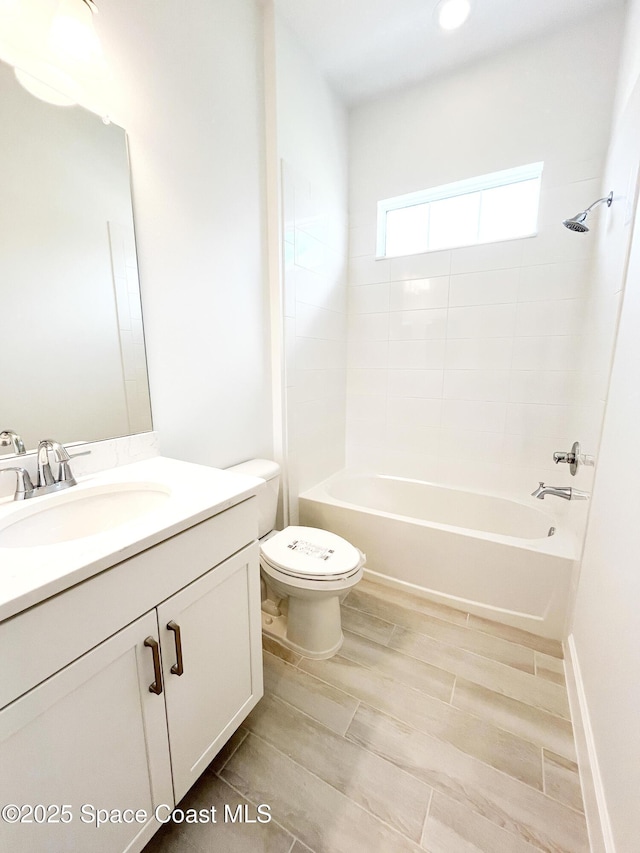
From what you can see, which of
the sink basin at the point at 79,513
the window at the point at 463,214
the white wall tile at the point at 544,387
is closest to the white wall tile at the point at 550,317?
the white wall tile at the point at 544,387

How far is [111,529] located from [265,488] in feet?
2.65

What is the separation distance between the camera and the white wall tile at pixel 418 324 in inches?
86.1

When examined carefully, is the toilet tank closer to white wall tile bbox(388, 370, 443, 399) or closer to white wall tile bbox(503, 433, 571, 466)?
white wall tile bbox(388, 370, 443, 399)

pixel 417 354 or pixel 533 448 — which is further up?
pixel 417 354

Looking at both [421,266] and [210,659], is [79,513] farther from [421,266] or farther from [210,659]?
[421,266]

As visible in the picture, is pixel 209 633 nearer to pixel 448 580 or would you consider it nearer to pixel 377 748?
pixel 377 748

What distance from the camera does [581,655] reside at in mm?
1237

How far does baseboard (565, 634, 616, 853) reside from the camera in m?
0.84

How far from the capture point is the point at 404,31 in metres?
1.66

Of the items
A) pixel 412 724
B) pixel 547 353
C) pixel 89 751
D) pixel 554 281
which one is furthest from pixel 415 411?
pixel 89 751

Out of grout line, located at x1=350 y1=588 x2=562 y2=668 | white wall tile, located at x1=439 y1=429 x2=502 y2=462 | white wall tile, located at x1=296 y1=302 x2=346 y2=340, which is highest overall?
white wall tile, located at x1=296 y1=302 x2=346 y2=340

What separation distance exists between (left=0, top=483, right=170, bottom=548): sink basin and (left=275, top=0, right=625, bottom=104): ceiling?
213 centimetres

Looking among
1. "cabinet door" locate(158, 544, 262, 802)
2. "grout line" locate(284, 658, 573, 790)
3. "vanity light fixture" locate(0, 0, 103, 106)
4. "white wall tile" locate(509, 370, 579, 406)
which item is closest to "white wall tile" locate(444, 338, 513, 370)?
"white wall tile" locate(509, 370, 579, 406)

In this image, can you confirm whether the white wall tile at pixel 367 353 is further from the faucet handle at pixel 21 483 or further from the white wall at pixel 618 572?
the faucet handle at pixel 21 483
